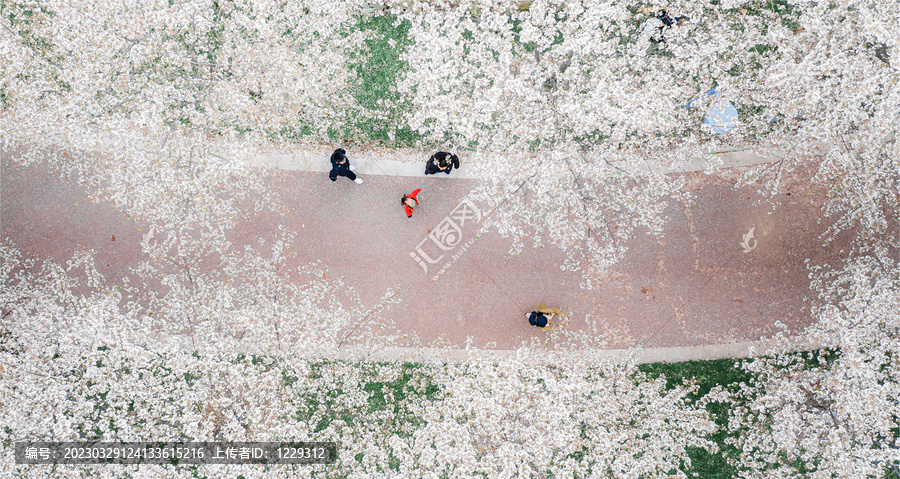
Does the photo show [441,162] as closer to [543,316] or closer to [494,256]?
[494,256]

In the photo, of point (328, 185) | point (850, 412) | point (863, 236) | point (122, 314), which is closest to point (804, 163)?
point (863, 236)

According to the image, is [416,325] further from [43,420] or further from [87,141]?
[87,141]

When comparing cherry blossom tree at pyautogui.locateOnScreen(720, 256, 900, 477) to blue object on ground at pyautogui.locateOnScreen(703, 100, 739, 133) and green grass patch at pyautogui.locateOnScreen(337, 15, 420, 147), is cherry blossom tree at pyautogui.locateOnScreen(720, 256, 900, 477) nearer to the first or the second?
blue object on ground at pyautogui.locateOnScreen(703, 100, 739, 133)

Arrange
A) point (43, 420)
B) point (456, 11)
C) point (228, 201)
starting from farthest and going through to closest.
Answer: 1. point (228, 201)
2. point (456, 11)
3. point (43, 420)

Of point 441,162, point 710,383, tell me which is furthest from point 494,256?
point 710,383

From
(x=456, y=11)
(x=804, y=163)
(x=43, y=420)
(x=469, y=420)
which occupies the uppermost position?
(x=456, y=11)

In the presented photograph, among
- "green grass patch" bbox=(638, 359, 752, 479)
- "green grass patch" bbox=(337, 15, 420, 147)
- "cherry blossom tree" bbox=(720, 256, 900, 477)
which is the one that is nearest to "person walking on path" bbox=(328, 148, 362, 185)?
"green grass patch" bbox=(337, 15, 420, 147)
